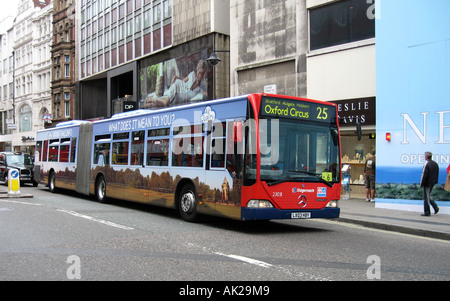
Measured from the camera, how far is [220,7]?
26.2 meters

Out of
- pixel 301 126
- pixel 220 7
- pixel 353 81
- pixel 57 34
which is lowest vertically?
pixel 301 126

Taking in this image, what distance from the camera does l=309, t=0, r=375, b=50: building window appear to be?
17016mm

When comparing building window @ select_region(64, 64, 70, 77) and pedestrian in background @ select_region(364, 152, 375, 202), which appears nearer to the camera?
pedestrian in background @ select_region(364, 152, 375, 202)

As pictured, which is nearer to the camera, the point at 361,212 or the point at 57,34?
the point at 361,212

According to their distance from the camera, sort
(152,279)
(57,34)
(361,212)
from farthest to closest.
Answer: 1. (57,34)
2. (361,212)
3. (152,279)

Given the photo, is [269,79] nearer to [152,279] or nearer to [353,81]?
[353,81]

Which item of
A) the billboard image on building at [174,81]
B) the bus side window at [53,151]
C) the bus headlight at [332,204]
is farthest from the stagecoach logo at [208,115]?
the billboard image on building at [174,81]

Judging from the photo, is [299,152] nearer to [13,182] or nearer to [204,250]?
[204,250]

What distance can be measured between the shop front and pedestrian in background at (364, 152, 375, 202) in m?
0.84

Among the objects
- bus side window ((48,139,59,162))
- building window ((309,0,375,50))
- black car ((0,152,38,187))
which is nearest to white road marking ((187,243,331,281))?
building window ((309,0,375,50))

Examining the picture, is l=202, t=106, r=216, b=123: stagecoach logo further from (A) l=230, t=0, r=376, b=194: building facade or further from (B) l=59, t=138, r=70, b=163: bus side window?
(B) l=59, t=138, r=70, b=163: bus side window

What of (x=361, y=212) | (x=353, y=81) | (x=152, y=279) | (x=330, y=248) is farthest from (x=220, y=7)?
(x=152, y=279)

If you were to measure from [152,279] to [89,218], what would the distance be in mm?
6172

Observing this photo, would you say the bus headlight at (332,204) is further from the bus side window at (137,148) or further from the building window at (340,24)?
the building window at (340,24)
